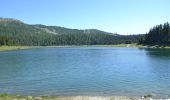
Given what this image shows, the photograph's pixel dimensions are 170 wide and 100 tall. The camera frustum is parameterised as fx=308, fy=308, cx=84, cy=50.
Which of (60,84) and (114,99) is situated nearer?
(114,99)

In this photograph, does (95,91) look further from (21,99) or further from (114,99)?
(21,99)

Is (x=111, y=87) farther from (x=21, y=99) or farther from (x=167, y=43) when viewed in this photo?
(x=167, y=43)

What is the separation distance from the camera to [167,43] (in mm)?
194875

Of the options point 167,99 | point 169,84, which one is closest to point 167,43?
point 169,84

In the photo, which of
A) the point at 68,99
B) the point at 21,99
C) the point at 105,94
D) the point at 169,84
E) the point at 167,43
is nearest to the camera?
the point at 21,99

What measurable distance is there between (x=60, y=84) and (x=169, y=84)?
626 inches

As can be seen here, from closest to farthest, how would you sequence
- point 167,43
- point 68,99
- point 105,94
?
point 68,99 < point 105,94 < point 167,43

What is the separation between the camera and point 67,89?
41.5 metres

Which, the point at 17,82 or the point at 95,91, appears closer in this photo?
the point at 95,91

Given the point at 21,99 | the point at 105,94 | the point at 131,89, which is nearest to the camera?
the point at 21,99

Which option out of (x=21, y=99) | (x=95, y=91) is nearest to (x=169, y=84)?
(x=95, y=91)

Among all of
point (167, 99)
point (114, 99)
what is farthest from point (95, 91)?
point (167, 99)

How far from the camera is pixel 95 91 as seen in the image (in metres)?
39.5

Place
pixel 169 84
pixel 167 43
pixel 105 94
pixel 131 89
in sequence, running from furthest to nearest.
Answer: pixel 167 43 < pixel 169 84 < pixel 131 89 < pixel 105 94
